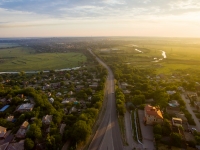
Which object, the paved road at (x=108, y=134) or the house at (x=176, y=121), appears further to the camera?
the house at (x=176, y=121)

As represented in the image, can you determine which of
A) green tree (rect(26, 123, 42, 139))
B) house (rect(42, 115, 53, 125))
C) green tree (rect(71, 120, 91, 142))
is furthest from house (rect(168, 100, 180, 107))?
green tree (rect(26, 123, 42, 139))

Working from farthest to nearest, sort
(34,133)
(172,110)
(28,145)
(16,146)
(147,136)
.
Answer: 1. (172,110)
2. (147,136)
3. (34,133)
4. (16,146)
5. (28,145)

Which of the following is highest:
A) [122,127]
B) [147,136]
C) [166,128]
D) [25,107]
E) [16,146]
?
[25,107]

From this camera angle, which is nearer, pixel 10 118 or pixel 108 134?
pixel 108 134

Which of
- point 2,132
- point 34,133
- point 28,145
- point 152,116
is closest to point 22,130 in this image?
point 34,133

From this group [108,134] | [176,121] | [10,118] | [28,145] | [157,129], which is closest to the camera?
[28,145]

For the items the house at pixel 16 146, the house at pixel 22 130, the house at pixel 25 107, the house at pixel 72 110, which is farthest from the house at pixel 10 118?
the house at pixel 72 110

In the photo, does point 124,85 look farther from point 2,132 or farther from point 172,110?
point 2,132

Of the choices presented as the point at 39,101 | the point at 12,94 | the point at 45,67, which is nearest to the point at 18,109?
the point at 39,101

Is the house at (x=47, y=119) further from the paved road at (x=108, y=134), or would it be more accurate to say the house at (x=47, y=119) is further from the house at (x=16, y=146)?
the paved road at (x=108, y=134)
